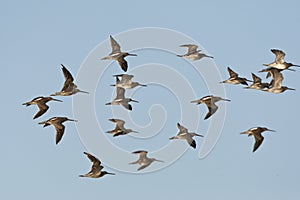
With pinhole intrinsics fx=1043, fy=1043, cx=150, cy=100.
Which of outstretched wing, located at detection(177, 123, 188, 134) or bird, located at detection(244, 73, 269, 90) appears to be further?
bird, located at detection(244, 73, 269, 90)

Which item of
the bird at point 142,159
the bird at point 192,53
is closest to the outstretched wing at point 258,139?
the bird at point 142,159

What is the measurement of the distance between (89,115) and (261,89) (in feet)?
34.5

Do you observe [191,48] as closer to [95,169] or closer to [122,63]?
[122,63]

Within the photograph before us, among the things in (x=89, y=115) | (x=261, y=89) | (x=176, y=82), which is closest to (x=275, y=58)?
(x=261, y=89)

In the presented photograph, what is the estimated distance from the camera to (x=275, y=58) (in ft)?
198

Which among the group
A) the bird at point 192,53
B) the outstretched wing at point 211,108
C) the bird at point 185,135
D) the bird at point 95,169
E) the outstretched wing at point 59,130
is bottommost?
the bird at point 95,169

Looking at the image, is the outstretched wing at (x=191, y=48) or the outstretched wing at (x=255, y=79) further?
the outstretched wing at (x=191, y=48)

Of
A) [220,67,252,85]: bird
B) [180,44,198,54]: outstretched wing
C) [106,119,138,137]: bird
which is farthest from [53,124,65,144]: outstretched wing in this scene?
[220,67,252,85]: bird

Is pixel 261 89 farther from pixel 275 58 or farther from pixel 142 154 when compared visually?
pixel 142 154

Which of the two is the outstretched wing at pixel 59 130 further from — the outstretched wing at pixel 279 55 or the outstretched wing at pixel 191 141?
the outstretched wing at pixel 279 55

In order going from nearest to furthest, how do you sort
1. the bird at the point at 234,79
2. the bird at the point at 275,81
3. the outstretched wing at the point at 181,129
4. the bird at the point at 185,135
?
the bird at the point at 185,135, the outstretched wing at the point at 181,129, the bird at the point at 275,81, the bird at the point at 234,79

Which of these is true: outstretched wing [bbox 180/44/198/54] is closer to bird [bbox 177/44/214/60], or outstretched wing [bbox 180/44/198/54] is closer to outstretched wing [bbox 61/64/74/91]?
bird [bbox 177/44/214/60]

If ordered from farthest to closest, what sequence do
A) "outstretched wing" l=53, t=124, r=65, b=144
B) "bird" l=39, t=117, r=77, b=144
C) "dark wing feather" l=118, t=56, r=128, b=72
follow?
1. "dark wing feather" l=118, t=56, r=128, b=72
2. "bird" l=39, t=117, r=77, b=144
3. "outstretched wing" l=53, t=124, r=65, b=144

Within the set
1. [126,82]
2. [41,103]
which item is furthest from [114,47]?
[41,103]
